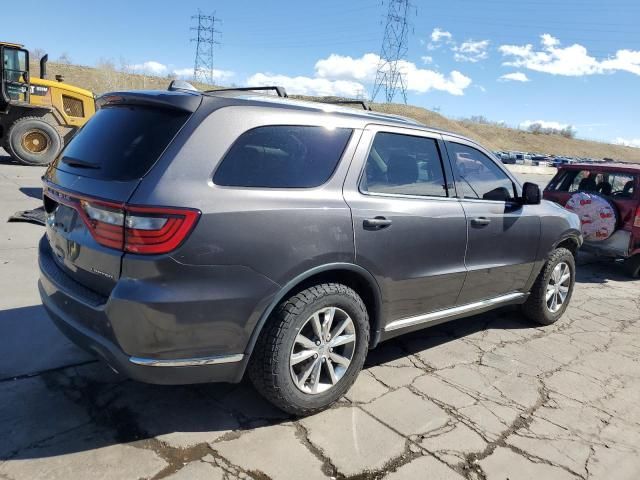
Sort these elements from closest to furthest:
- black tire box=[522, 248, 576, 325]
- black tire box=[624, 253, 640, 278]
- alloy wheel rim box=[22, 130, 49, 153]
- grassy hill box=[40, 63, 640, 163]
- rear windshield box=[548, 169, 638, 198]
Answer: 1. black tire box=[522, 248, 576, 325]
2. rear windshield box=[548, 169, 638, 198]
3. black tire box=[624, 253, 640, 278]
4. alloy wheel rim box=[22, 130, 49, 153]
5. grassy hill box=[40, 63, 640, 163]

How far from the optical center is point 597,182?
768cm

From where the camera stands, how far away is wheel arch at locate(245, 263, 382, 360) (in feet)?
8.73

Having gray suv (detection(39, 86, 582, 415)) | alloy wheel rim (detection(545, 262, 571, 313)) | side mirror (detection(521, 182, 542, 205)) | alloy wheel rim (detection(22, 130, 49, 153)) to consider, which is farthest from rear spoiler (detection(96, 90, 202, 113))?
A: alloy wheel rim (detection(22, 130, 49, 153))

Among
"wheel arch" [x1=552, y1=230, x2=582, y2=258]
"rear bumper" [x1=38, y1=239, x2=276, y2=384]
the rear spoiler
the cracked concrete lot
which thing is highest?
the rear spoiler

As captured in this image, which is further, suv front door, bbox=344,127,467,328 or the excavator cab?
the excavator cab

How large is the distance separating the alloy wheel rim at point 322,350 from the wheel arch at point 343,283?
0.19 metres

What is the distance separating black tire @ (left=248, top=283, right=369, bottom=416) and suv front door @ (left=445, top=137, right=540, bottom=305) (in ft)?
4.42

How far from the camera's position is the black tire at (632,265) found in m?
7.41

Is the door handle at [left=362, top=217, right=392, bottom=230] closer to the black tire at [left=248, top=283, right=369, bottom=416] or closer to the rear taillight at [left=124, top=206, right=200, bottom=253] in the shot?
the black tire at [left=248, top=283, right=369, bottom=416]

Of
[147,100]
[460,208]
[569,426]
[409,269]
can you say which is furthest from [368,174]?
[569,426]

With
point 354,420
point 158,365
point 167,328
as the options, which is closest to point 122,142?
point 167,328

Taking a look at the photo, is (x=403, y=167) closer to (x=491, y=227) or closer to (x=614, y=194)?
(x=491, y=227)

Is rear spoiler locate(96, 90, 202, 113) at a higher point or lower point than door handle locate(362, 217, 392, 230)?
higher

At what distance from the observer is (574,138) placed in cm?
11825
